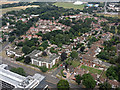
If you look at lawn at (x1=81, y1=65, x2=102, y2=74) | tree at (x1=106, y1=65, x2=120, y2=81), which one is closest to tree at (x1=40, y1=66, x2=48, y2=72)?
lawn at (x1=81, y1=65, x2=102, y2=74)

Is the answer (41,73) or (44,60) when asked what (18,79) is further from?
(44,60)

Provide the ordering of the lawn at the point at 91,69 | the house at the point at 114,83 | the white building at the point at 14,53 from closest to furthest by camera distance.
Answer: the house at the point at 114,83, the lawn at the point at 91,69, the white building at the point at 14,53

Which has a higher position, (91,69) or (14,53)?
(14,53)

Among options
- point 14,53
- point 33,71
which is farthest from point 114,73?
point 14,53

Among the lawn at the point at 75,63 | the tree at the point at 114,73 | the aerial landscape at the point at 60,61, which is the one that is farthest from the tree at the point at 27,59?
the tree at the point at 114,73

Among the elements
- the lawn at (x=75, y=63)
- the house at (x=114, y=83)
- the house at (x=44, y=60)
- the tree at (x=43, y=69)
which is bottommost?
the house at (x=114, y=83)

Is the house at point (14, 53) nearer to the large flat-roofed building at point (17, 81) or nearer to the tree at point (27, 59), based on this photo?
the tree at point (27, 59)

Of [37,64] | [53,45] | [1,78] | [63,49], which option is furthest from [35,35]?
[1,78]

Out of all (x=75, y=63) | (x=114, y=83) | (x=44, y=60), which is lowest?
(x=114, y=83)

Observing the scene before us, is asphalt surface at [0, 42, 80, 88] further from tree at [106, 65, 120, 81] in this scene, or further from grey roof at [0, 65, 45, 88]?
tree at [106, 65, 120, 81]

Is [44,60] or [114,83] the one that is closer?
[114,83]

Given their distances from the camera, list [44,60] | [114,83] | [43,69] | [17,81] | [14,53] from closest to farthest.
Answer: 1. [17,81]
2. [114,83]
3. [43,69]
4. [44,60]
5. [14,53]

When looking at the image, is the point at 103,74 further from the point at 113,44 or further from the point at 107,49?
the point at 113,44
